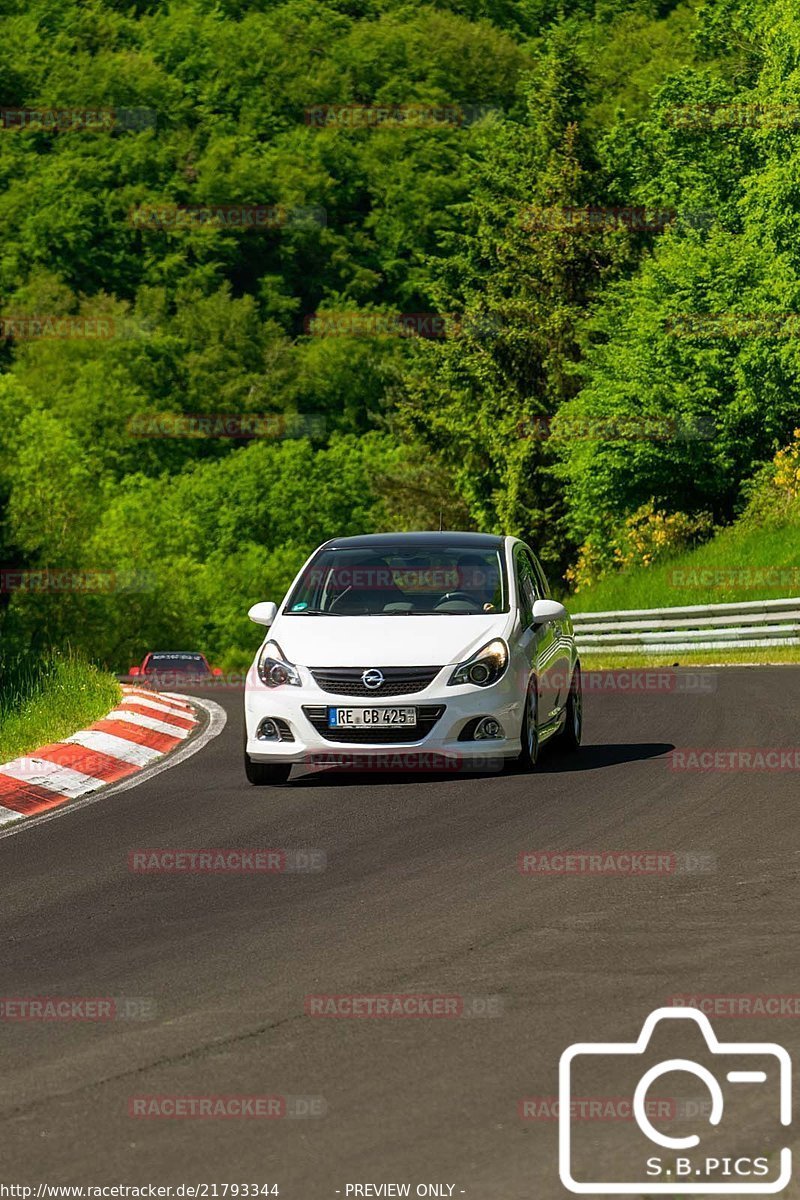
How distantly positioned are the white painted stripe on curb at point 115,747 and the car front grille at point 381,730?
8.25 feet

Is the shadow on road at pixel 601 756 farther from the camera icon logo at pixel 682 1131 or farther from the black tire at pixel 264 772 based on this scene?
the camera icon logo at pixel 682 1131

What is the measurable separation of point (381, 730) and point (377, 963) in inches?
238

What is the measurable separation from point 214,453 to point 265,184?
16.1m

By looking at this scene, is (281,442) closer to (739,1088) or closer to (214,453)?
(214,453)

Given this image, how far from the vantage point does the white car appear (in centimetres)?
1336

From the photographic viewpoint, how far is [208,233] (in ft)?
381
